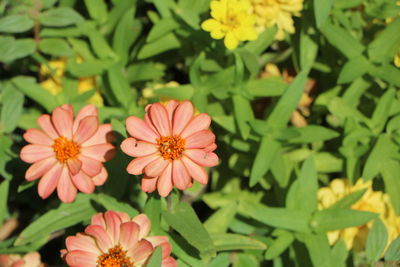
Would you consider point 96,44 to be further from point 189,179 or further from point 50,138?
point 189,179

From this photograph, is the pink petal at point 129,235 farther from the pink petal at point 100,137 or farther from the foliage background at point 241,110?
the pink petal at point 100,137

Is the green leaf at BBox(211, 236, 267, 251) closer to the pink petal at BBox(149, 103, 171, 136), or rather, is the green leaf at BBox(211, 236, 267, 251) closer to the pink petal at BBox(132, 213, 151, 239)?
the pink petal at BBox(132, 213, 151, 239)

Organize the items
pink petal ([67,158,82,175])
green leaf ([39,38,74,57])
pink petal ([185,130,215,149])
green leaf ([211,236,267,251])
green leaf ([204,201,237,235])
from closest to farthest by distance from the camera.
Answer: pink petal ([185,130,215,149]) < pink petal ([67,158,82,175]) < green leaf ([211,236,267,251]) < green leaf ([204,201,237,235]) < green leaf ([39,38,74,57])

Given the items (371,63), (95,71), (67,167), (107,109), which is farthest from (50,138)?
(371,63)

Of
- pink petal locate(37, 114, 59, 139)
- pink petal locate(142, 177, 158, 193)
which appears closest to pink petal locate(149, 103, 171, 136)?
pink petal locate(142, 177, 158, 193)

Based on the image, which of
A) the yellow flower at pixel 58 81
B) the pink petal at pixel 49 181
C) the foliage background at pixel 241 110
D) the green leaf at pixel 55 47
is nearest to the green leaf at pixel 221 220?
the foliage background at pixel 241 110
